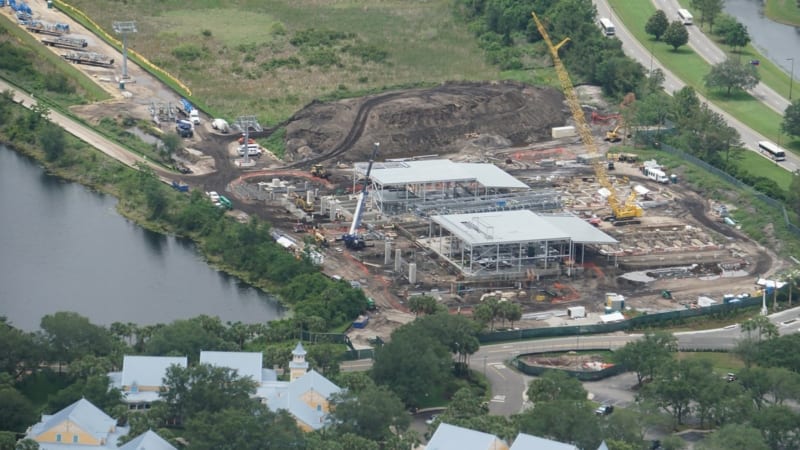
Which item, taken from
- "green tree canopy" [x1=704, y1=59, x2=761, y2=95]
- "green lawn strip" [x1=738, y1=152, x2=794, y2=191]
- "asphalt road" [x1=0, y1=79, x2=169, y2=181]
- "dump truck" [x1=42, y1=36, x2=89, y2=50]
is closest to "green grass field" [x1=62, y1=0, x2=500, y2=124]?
"dump truck" [x1=42, y1=36, x2=89, y2=50]

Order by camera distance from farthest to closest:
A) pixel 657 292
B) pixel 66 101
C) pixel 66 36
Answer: pixel 66 36
pixel 66 101
pixel 657 292

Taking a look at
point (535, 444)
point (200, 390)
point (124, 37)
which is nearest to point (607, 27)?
point (124, 37)

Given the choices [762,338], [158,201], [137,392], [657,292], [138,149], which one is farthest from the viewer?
[138,149]

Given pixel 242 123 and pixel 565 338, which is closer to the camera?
pixel 565 338

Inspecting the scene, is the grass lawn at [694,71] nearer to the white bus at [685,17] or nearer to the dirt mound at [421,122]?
the white bus at [685,17]

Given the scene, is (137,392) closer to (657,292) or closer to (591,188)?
(657,292)

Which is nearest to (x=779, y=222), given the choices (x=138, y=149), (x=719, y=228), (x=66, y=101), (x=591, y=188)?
(x=719, y=228)

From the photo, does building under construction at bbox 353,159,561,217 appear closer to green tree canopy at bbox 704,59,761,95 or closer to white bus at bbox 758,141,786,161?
white bus at bbox 758,141,786,161

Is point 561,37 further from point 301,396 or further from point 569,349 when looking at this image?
point 301,396
